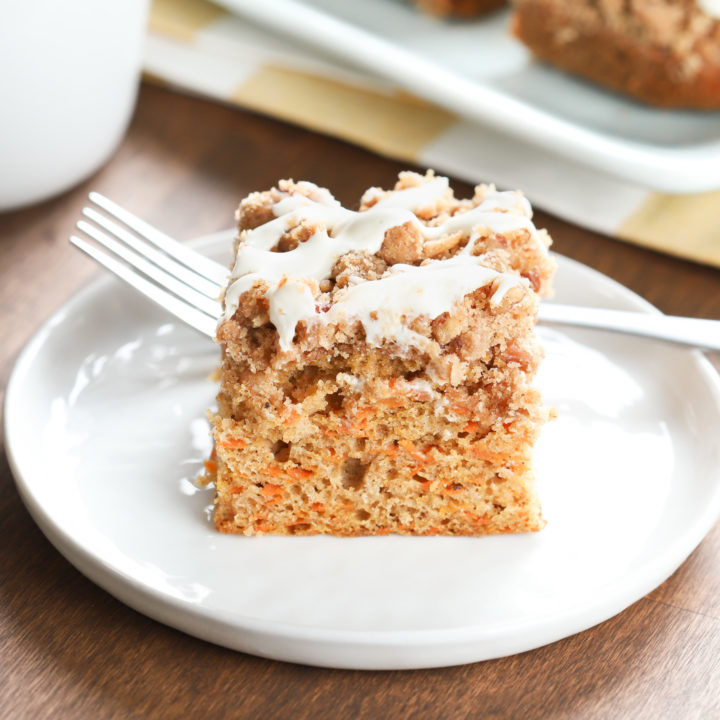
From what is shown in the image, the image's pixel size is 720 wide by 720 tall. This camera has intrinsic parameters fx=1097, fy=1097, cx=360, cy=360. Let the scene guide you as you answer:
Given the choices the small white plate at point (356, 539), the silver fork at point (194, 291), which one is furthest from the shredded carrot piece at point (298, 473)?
the silver fork at point (194, 291)

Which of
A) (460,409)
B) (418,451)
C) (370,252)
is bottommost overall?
(418,451)

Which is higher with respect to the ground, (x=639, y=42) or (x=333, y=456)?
(x=639, y=42)

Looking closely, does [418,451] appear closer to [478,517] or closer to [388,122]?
[478,517]

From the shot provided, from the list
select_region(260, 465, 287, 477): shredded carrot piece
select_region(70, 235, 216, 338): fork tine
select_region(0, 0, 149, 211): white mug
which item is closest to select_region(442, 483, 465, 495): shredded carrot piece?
select_region(260, 465, 287, 477): shredded carrot piece

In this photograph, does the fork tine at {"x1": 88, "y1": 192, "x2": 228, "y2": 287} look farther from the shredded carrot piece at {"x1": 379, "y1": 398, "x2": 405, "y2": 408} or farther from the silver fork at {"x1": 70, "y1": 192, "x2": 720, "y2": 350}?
the shredded carrot piece at {"x1": 379, "y1": 398, "x2": 405, "y2": 408}

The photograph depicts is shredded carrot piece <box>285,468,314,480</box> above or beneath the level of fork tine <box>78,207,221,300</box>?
above

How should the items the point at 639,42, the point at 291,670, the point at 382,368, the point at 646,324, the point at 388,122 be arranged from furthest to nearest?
the point at 388,122, the point at 639,42, the point at 646,324, the point at 382,368, the point at 291,670

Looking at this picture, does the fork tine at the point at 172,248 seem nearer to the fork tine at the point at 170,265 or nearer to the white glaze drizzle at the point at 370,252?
the fork tine at the point at 170,265

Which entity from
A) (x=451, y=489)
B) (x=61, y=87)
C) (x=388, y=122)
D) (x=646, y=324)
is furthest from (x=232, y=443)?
(x=388, y=122)
